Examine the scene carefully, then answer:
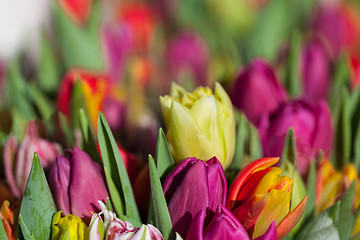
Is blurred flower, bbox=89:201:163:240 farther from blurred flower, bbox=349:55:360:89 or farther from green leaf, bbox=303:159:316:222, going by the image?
blurred flower, bbox=349:55:360:89

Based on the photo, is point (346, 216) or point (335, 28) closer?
point (346, 216)

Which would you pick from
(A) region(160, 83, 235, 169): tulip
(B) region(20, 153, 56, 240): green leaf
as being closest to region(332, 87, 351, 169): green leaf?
(A) region(160, 83, 235, 169): tulip

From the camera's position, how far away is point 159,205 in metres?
0.30

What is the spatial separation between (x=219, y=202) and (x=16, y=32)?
2.34ft

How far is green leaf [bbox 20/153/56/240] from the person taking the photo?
30 cm

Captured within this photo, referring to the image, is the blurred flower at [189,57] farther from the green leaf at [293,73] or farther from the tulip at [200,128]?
the tulip at [200,128]

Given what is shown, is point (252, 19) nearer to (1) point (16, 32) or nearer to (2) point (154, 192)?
(1) point (16, 32)

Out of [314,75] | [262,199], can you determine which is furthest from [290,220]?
[314,75]

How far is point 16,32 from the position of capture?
901 mm

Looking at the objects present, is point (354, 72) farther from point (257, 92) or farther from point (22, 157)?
point (22, 157)

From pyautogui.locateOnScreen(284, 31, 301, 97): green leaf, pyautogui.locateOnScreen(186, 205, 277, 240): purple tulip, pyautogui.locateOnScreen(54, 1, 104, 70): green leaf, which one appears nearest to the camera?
pyautogui.locateOnScreen(186, 205, 277, 240): purple tulip

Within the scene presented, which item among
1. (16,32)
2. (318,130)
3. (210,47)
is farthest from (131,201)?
(16,32)

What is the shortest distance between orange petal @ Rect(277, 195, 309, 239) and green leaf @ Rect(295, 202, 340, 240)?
2cm

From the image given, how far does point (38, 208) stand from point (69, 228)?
26 mm
